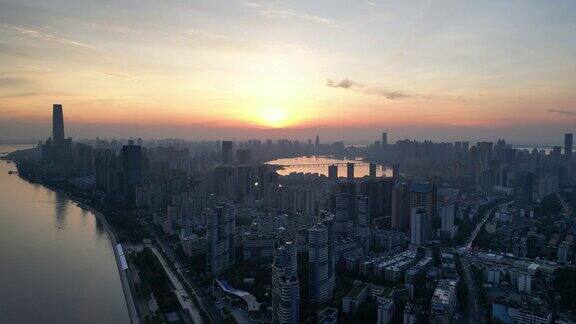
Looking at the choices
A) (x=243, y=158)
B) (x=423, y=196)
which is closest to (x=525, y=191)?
(x=423, y=196)

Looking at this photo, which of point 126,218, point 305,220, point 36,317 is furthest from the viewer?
point 126,218

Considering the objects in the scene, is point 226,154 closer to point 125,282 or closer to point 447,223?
point 447,223

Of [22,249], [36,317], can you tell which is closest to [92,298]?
[36,317]

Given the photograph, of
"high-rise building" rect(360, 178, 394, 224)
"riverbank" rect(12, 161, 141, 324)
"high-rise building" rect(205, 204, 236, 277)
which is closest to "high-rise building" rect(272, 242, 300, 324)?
"riverbank" rect(12, 161, 141, 324)

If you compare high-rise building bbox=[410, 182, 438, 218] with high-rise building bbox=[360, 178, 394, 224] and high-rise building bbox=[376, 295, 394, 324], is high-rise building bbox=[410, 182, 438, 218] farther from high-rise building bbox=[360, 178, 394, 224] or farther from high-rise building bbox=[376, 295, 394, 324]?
high-rise building bbox=[376, 295, 394, 324]

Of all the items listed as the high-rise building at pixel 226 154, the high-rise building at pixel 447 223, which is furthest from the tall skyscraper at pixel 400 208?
the high-rise building at pixel 226 154

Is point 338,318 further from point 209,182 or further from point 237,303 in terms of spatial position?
point 209,182
